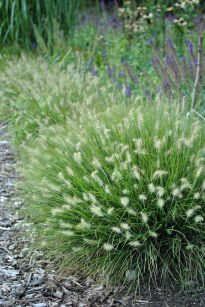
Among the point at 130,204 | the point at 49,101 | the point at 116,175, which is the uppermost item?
the point at 116,175

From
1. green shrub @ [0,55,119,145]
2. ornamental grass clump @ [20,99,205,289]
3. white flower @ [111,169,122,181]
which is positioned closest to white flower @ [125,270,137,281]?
ornamental grass clump @ [20,99,205,289]

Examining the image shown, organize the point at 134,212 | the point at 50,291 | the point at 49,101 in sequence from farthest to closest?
1. the point at 49,101
2. the point at 50,291
3. the point at 134,212

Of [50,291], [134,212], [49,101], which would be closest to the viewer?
[134,212]

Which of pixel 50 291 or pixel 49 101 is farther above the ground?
pixel 49 101

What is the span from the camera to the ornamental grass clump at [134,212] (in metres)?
1.89

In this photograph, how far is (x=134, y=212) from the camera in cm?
181

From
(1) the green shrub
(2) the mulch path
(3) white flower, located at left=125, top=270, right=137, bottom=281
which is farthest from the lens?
(1) the green shrub

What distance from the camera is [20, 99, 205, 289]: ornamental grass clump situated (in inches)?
74.5

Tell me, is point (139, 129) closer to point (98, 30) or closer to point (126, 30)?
point (126, 30)

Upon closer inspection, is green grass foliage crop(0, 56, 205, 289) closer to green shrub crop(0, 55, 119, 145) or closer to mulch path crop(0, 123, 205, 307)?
mulch path crop(0, 123, 205, 307)

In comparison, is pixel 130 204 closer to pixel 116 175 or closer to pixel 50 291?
pixel 116 175

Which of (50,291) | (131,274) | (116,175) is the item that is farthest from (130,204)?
(50,291)

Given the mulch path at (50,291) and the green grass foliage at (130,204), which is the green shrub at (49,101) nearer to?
the green grass foliage at (130,204)

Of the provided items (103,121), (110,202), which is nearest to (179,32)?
(103,121)
